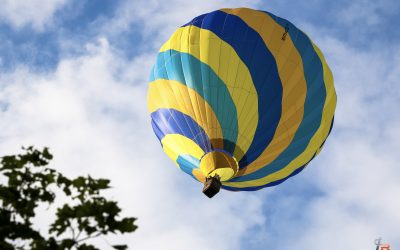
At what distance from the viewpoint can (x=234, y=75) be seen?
57.4 ft

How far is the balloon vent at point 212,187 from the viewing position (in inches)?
656

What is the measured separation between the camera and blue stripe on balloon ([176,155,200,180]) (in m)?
17.5

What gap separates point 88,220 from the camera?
481 cm

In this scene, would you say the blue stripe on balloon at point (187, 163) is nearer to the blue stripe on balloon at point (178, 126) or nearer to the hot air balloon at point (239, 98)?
the hot air balloon at point (239, 98)

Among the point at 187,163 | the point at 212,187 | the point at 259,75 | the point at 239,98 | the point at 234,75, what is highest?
the point at 259,75

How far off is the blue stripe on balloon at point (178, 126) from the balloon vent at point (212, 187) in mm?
793

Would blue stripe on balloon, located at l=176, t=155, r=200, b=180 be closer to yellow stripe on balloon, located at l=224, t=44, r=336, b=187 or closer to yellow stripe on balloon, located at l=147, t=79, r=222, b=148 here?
yellow stripe on balloon, located at l=147, t=79, r=222, b=148

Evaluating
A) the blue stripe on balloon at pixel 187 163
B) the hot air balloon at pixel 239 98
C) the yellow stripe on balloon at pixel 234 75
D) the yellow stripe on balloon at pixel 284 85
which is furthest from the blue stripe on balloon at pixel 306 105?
the yellow stripe on balloon at pixel 234 75

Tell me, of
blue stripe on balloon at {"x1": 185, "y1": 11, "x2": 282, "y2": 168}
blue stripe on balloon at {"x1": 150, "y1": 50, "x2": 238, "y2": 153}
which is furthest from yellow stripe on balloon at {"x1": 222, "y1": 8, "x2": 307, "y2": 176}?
blue stripe on balloon at {"x1": 150, "y1": 50, "x2": 238, "y2": 153}

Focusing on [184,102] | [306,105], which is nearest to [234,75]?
[184,102]

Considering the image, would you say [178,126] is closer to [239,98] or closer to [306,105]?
[239,98]

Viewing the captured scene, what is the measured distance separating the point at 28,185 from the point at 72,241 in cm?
65

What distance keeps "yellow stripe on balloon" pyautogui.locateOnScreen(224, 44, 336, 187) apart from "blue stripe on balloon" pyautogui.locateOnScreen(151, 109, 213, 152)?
2.02 meters

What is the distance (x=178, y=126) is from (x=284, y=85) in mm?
3159
